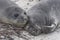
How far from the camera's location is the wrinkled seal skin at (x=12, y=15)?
11.7 ft

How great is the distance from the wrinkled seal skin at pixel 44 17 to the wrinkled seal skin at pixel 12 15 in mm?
143

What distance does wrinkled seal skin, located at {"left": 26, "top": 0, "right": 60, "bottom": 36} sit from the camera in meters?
3.58

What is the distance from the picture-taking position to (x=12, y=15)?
3578 mm

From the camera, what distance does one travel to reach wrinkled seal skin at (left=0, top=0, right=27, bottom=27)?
3553 millimetres

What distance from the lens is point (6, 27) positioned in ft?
11.9

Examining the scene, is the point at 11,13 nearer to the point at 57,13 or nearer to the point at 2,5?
the point at 2,5

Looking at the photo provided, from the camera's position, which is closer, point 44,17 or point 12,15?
point 12,15

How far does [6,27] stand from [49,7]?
3.03 ft

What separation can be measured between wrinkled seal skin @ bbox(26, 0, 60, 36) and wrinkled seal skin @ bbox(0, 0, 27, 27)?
143 mm

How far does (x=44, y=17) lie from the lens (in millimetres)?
3736

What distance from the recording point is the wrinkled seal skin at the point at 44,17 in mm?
3584

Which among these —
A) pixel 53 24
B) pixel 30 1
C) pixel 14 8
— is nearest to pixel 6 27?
pixel 14 8

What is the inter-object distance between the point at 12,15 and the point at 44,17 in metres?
0.60

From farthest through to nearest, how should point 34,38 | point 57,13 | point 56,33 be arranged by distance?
point 57,13
point 56,33
point 34,38
